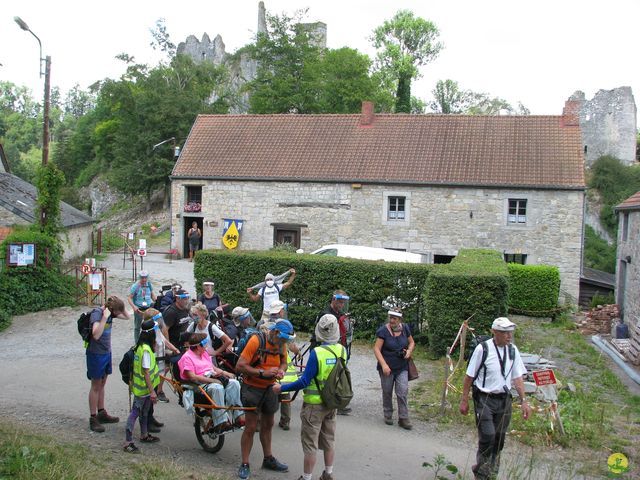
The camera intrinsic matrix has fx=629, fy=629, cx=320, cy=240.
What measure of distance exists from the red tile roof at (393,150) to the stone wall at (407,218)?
47 centimetres

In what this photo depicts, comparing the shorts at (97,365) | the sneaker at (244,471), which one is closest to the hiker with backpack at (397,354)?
the sneaker at (244,471)

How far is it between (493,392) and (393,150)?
20662 mm

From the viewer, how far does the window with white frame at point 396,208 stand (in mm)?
24594

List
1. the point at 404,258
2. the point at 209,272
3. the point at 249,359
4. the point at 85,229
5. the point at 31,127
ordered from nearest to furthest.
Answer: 1. the point at 249,359
2. the point at 209,272
3. the point at 404,258
4. the point at 85,229
5. the point at 31,127

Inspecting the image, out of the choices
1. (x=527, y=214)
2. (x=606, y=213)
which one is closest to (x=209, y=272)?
(x=527, y=214)

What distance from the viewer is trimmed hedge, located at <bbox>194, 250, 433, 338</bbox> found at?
13312 mm

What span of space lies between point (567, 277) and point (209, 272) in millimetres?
14292

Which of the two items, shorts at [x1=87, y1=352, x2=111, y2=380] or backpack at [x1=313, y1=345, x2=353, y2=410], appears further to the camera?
shorts at [x1=87, y1=352, x2=111, y2=380]

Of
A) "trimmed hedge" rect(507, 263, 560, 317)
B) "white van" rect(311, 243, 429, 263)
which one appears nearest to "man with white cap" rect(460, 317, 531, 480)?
"white van" rect(311, 243, 429, 263)

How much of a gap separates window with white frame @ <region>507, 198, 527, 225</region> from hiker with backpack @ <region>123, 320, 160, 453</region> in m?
19.1

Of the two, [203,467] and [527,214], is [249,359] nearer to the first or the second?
[203,467]

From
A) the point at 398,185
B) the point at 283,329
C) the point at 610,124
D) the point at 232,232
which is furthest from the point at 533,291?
the point at 610,124

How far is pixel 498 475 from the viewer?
248 inches

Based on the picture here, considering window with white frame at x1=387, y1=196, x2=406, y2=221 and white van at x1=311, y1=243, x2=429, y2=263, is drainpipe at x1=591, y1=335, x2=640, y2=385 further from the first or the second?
window with white frame at x1=387, y1=196, x2=406, y2=221
